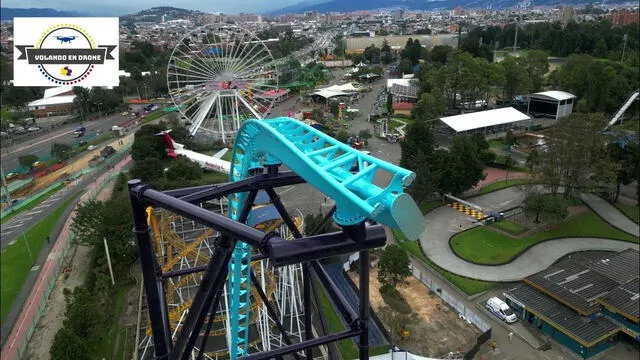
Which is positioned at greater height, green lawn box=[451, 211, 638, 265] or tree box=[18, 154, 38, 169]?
tree box=[18, 154, 38, 169]

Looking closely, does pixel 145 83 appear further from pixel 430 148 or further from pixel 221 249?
pixel 221 249

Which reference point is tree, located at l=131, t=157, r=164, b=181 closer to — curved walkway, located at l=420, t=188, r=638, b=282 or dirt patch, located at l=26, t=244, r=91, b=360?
dirt patch, located at l=26, t=244, r=91, b=360

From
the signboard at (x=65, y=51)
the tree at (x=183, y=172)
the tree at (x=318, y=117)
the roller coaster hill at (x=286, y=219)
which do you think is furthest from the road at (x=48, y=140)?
the roller coaster hill at (x=286, y=219)

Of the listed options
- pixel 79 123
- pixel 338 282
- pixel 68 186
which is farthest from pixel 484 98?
pixel 79 123

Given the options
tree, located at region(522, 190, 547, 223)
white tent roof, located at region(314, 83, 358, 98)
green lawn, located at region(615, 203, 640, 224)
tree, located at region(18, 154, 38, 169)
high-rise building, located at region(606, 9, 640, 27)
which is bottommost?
tree, located at region(18, 154, 38, 169)

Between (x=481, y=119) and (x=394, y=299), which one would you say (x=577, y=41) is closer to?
(x=481, y=119)

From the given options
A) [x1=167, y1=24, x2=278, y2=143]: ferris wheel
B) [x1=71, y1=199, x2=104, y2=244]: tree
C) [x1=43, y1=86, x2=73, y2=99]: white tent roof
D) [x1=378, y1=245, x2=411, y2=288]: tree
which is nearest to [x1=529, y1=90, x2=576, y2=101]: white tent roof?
[x1=167, y1=24, x2=278, y2=143]: ferris wheel

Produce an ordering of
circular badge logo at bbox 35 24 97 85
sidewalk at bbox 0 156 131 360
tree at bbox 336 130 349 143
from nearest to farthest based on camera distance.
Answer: sidewalk at bbox 0 156 131 360 < circular badge logo at bbox 35 24 97 85 < tree at bbox 336 130 349 143

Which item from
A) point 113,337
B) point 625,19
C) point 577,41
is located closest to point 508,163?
point 113,337
